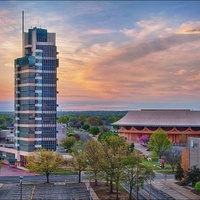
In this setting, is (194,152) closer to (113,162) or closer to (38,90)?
(113,162)

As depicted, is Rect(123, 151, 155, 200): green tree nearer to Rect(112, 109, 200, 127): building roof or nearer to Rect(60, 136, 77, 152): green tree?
Rect(60, 136, 77, 152): green tree

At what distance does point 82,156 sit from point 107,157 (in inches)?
496

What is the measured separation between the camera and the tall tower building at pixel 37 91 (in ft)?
314

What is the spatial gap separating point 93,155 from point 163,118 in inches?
3540

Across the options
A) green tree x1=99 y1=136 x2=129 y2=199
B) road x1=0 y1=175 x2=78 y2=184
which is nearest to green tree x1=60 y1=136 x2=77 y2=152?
road x1=0 y1=175 x2=78 y2=184

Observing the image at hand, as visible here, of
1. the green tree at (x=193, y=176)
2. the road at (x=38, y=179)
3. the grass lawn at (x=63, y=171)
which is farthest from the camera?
the grass lawn at (x=63, y=171)

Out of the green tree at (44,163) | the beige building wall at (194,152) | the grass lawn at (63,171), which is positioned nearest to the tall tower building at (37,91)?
the grass lawn at (63,171)

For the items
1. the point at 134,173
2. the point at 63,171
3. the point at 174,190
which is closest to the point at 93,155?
the point at 134,173

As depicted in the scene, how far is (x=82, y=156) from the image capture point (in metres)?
71.4

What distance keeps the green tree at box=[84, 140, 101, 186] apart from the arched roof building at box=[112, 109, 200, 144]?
76.3 metres

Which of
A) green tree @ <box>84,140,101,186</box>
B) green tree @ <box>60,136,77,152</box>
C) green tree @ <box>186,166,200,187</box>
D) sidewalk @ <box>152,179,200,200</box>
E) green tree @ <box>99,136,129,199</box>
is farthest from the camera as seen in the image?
green tree @ <box>60,136,77,152</box>

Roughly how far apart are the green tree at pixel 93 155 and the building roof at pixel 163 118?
82.4 metres

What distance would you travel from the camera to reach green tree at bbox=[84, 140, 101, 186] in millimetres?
64275

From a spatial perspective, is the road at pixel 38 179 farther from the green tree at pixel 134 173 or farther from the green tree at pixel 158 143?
the green tree at pixel 158 143
